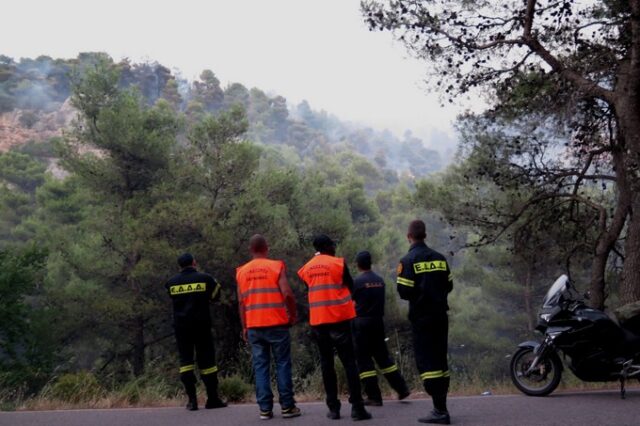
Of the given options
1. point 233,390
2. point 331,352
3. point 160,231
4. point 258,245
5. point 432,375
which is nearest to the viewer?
point 432,375

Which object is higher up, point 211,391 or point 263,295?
point 263,295

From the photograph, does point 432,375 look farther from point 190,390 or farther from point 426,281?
point 190,390

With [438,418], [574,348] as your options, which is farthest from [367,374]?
[574,348]

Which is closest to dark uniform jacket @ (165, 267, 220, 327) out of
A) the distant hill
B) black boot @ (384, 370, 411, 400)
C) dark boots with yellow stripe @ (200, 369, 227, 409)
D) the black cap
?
dark boots with yellow stripe @ (200, 369, 227, 409)

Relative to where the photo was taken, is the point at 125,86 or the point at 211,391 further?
the point at 125,86

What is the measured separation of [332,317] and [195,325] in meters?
1.97

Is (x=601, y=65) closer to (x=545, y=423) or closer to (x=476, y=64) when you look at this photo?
(x=476, y=64)

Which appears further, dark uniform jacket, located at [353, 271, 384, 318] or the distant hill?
the distant hill

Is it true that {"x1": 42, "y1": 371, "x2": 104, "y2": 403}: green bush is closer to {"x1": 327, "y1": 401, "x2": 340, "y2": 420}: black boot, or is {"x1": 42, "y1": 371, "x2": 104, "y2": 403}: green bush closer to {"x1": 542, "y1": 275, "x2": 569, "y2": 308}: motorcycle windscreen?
{"x1": 327, "y1": 401, "x2": 340, "y2": 420}: black boot

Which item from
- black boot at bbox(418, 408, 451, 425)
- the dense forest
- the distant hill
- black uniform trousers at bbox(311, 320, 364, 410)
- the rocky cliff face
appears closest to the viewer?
black boot at bbox(418, 408, 451, 425)

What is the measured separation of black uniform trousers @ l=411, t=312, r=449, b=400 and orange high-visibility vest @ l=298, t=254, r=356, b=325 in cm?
76

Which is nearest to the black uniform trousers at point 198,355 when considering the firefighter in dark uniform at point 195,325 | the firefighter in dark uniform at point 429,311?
the firefighter in dark uniform at point 195,325

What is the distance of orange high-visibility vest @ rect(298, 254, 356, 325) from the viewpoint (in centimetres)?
651

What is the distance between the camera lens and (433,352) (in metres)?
6.11
